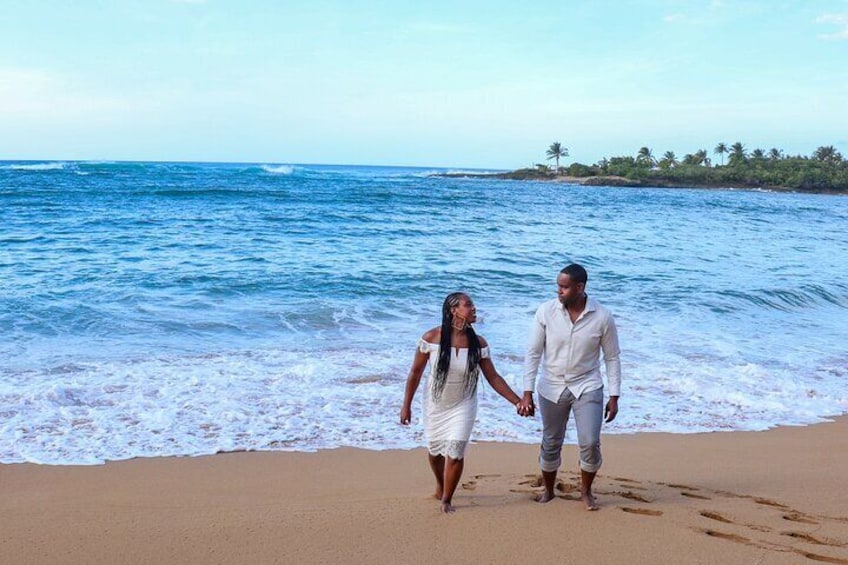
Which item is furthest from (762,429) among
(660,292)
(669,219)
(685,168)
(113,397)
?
(685,168)

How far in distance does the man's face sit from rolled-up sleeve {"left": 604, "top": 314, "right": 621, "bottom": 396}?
0.91 ft

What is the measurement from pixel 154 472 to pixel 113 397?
2.27 m

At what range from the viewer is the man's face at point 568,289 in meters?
4.66

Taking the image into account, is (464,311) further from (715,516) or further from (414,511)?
(715,516)

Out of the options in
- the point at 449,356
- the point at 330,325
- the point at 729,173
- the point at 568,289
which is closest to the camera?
the point at 568,289

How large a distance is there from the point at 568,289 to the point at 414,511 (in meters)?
1.77

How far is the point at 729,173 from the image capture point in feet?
300

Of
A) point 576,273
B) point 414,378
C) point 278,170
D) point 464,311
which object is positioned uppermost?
point 278,170

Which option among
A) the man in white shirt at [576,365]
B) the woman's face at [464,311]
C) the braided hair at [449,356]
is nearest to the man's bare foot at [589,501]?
the man in white shirt at [576,365]

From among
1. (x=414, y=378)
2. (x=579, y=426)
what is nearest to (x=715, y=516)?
(x=579, y=426)

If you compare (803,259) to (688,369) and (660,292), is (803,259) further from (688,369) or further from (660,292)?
(688,369)

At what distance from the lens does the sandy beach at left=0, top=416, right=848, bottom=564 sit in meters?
4.16

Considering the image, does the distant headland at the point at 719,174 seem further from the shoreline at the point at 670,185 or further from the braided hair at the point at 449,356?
the braided hair at the point at 449,356

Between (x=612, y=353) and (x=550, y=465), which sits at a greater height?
(x=612, y=353)
